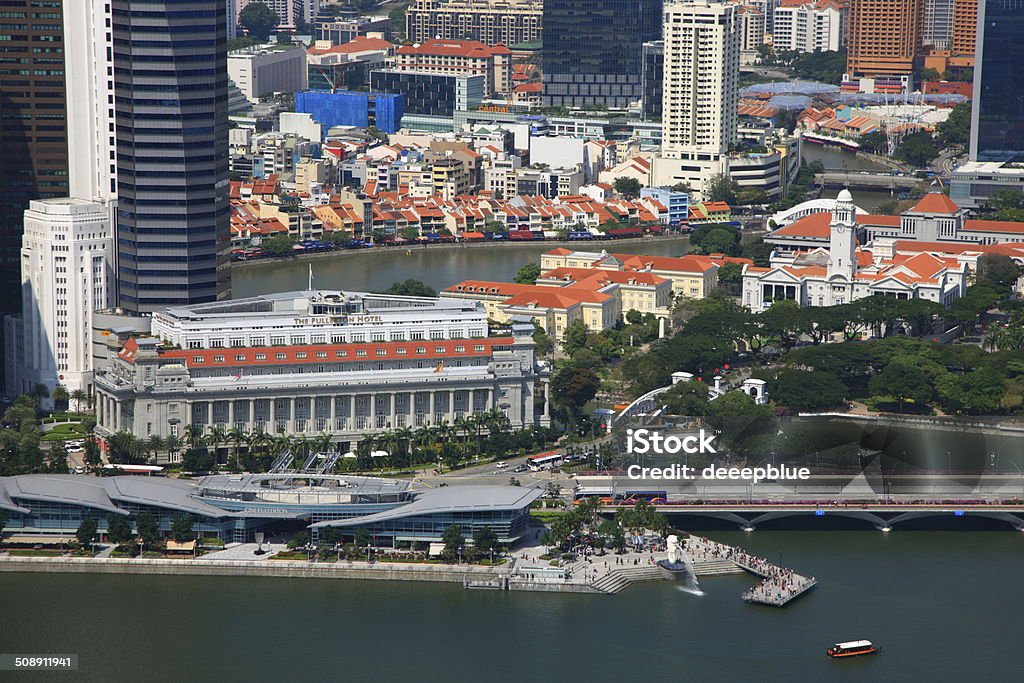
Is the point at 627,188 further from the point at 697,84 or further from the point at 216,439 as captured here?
the point at 216,439

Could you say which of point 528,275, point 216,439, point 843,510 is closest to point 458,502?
point 843,510

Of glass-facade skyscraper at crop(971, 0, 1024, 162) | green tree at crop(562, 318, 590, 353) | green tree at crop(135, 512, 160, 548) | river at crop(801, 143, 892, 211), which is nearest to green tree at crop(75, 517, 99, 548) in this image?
green tree at crop(135, 512, 160, 548)

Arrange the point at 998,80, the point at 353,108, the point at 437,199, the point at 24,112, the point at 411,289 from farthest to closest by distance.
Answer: the point at 353,108
the point at 998,80
the point at 437,199
the point at 411,289
the point at 24,112

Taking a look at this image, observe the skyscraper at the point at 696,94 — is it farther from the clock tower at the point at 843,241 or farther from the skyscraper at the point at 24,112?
the skyscraper at the point at 24,112

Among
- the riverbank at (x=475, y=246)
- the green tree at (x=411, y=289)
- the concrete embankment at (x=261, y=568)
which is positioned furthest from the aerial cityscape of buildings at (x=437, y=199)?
the green tree at (x=411, y=289)

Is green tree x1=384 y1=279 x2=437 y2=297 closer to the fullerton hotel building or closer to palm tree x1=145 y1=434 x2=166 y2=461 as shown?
the fullerton hotel building
